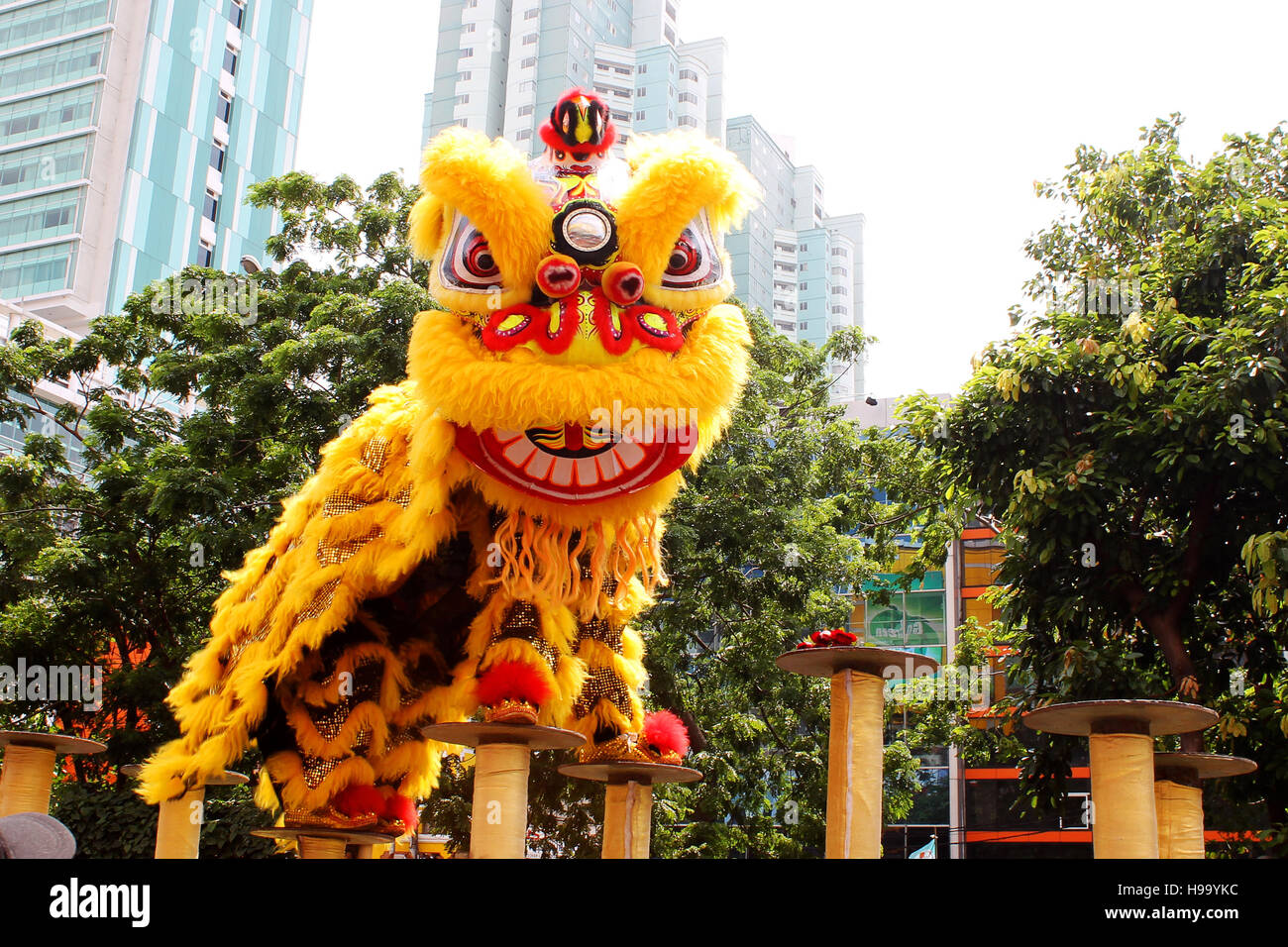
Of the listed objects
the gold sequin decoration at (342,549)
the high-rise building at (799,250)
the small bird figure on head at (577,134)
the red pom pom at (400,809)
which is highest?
the high-rise building at (799,250)

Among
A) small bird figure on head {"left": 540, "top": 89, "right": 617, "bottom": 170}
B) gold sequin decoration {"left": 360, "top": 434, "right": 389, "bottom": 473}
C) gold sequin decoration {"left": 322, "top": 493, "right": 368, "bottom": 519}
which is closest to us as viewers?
small bird figure on head {"left": 540, "top": 89, "right": 617, "bottom": 170}

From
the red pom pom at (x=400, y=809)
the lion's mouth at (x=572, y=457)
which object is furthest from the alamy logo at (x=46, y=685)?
the lion's mouth at (x=572, y=457)

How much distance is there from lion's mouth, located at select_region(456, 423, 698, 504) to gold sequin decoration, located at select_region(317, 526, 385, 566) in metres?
0.72

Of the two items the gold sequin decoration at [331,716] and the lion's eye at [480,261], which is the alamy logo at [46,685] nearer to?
the gold sequin decoration at [331,716]

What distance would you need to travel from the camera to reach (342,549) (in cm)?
425

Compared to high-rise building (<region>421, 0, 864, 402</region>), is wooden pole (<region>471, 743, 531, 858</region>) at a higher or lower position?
lower

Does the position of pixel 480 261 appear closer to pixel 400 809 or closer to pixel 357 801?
pixel 357 801

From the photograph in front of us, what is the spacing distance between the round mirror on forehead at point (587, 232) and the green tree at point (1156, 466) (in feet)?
11.8

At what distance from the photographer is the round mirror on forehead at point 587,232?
385 centimetres

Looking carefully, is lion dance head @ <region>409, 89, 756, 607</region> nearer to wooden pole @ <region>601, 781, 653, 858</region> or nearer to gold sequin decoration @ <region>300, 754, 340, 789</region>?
wooden pole @ <region>601, 781, 653, 858</region>

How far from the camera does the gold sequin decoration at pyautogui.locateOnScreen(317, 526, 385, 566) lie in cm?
422
